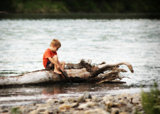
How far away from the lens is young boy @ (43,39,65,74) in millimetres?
12359

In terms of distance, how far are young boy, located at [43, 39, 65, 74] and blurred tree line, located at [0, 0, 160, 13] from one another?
60.5 m

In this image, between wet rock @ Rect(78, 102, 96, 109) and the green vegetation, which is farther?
wet rock @ Rect(78, 102, 96, 109)

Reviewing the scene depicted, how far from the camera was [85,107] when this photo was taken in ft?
29.0

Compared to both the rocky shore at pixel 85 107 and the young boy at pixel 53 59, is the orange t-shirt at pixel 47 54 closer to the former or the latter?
the young boy at pixel 53 59

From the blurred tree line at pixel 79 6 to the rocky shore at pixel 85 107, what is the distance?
63682 mm

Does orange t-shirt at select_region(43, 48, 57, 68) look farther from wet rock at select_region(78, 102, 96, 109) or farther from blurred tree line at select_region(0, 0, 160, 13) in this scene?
blurred tree line at select_region(0, 0, 160, 13)

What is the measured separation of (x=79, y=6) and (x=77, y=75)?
84.8 meters

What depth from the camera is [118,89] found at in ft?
41.4

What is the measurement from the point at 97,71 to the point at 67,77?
1.21 m

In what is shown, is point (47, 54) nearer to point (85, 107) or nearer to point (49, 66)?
point (49, 66)

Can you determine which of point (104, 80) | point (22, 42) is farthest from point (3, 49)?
point (104, 80)

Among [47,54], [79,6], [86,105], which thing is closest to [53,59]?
[47,54]

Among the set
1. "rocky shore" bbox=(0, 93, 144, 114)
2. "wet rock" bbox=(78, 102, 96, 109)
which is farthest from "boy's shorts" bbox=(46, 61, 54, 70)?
"wet rock" bbox=(78, 102, 96, 109)

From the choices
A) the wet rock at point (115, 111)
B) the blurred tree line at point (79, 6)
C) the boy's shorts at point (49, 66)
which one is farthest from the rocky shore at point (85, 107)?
the blurred tree line at point (79, 6)
